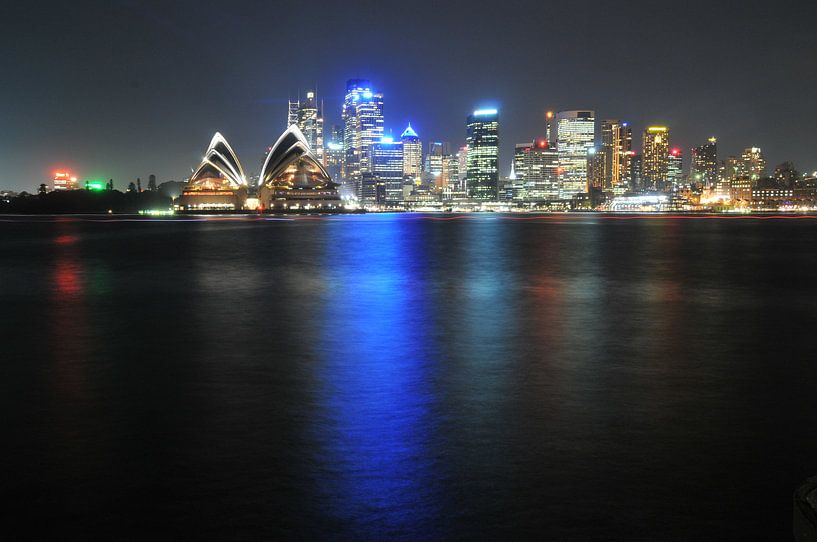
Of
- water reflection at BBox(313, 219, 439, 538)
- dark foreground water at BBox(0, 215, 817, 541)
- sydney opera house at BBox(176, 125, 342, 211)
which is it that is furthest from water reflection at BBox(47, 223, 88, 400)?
sydney opera house at BBox(176, 125, 342, 211)

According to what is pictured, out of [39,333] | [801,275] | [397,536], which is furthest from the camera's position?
[801,275]

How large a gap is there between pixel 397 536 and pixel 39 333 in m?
9.20

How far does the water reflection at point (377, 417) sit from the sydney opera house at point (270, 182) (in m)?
128

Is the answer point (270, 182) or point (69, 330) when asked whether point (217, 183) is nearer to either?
point (270, 182)

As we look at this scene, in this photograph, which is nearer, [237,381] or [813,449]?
[813,449]

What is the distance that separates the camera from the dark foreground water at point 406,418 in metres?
4.09

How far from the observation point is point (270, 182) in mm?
144500

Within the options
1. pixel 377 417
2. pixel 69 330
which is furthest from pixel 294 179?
pixel 377 417

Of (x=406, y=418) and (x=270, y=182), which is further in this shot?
(x=270, y=182)

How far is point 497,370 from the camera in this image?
27.0 feet

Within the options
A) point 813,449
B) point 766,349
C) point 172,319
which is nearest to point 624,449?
point 813,449

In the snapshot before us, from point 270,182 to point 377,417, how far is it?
468 ft

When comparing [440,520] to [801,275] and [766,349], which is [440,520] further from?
[801,275]

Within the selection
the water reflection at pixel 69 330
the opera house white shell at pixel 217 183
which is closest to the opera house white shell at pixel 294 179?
the opera house white shell at pixel 217 183
